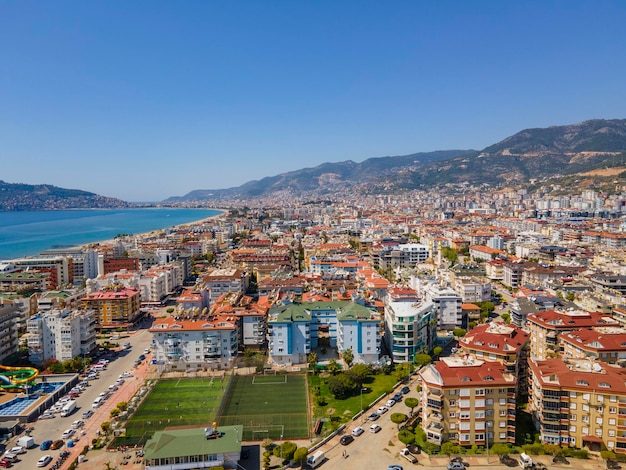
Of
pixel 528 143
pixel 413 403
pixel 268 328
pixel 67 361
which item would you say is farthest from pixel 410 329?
pixel 528 143

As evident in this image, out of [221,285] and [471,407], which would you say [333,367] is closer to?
[471,407]

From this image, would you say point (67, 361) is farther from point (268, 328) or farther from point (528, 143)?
point (528, 143)

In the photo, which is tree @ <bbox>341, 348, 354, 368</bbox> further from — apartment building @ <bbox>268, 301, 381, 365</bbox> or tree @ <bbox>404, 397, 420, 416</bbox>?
tree @ <bbox>404, 397, 420, 416</bbox>

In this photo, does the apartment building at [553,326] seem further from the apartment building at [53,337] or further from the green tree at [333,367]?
the apartment building at [53,337]

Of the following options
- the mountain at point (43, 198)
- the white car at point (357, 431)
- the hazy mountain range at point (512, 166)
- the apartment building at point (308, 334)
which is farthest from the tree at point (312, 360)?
the mountain at point (43, 198)

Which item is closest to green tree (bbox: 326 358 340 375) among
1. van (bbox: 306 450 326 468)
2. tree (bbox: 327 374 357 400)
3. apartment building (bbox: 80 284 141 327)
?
tree (bbox: 327 374 357 400)
